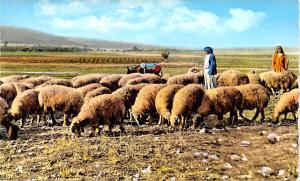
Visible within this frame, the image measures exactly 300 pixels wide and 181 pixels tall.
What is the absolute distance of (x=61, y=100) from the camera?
11516 millimetres

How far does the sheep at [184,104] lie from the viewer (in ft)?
32.4

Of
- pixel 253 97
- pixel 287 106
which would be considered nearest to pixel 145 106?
pixel 253 97

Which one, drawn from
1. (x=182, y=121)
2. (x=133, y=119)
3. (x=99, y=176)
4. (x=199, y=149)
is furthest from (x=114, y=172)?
(x=133, y=119)

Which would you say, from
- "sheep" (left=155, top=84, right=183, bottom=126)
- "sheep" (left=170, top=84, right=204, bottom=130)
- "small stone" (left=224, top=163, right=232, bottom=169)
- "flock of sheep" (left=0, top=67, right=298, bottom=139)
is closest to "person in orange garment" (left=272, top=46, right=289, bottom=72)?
"flock of sheep" (left=0, top=67, right=298, bottom=139)

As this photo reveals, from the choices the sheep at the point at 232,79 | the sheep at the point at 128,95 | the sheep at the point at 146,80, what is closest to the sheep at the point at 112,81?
the sheep at the point at 146,80

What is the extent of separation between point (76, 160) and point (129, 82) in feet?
26.1

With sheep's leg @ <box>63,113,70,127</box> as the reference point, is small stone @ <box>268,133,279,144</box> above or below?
above

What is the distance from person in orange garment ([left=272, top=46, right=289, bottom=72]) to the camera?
14714mm

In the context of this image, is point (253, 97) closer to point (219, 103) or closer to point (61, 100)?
point (219, 103)

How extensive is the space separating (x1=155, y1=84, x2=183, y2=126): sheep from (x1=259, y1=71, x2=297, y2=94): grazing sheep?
8.12m

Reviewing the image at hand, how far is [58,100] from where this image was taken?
11555 mm

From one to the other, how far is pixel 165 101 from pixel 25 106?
12.1 feet

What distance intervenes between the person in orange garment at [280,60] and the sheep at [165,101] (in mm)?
5270

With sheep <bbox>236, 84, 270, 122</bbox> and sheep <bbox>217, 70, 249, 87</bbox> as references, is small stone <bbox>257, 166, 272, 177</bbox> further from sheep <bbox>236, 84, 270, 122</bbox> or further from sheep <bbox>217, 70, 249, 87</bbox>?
sheep <bbox>217, 70, 249, 87</bbox>
